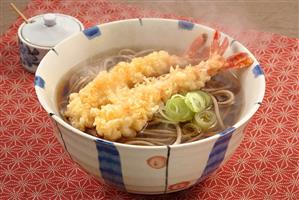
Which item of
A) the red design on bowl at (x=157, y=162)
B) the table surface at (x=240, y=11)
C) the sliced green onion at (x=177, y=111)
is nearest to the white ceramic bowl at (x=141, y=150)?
the red design on bowl at (x=157, y=162)

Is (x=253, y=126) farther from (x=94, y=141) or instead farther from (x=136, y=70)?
(x=94, y=141)

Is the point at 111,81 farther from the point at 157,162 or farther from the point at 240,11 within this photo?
the point at 240,11

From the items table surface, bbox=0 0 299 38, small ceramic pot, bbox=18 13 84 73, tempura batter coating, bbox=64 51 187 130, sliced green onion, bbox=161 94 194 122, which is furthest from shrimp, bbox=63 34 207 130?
table surface, bbox=0 0 299 38

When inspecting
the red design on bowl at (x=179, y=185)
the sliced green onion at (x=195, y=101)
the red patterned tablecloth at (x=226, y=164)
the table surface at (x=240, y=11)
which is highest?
the sliced green onion at (x=195, y=101)

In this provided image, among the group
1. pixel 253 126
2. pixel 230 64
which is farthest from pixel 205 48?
pixel 253 126

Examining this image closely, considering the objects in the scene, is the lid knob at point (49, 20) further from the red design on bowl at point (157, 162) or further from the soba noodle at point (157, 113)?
the red design on bowl at point (157, 162)

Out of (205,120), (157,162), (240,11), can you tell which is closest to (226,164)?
(205,120)

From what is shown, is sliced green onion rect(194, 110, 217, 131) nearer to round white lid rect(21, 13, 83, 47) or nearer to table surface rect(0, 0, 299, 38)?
round white lid rect(21, 13, 83, 47)
